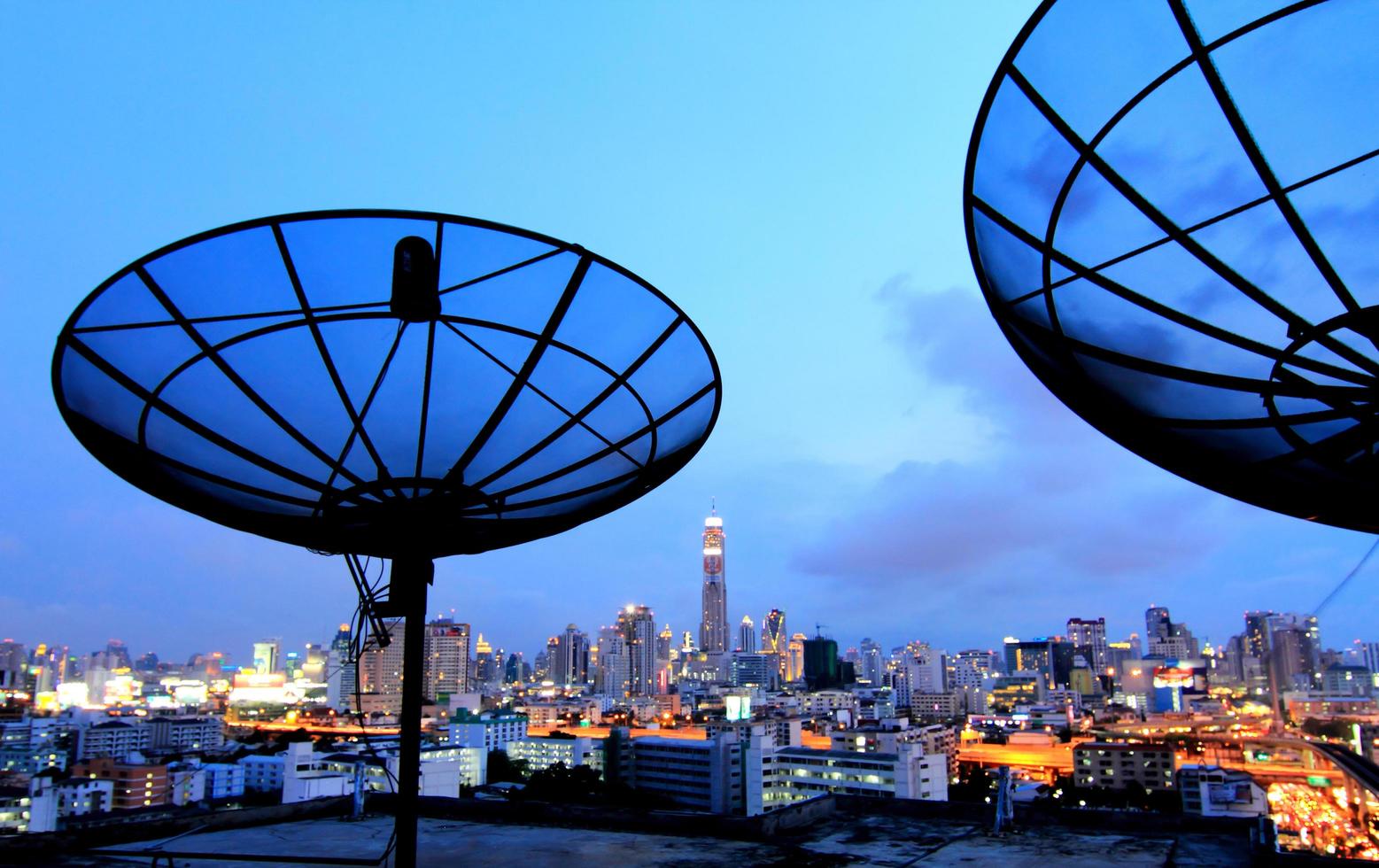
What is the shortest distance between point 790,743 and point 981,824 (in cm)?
9863

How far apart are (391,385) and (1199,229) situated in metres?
5.55

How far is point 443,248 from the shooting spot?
580 cm

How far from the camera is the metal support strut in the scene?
613 centimetres

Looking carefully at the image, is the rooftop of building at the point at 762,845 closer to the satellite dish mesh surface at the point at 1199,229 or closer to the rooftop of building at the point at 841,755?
the satellite dish mesh surface at the point at 1199,229

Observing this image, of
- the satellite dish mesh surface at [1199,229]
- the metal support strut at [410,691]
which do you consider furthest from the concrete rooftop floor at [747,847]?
the satellite dish mesh surface at [1199,229]

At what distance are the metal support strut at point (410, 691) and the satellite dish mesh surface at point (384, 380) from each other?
18 cm

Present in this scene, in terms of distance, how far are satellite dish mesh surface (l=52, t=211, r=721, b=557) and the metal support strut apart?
184mm

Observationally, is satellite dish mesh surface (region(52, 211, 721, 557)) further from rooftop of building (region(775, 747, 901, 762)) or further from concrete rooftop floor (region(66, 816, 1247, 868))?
rooftop of building (region(775, 747, 901, 762))

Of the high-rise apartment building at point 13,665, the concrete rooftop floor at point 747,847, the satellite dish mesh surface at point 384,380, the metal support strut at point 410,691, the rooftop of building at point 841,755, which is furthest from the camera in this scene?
the high-rise apartment building at point 13,665

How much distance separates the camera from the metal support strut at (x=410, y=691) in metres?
6.13

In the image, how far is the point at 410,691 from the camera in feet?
21.2

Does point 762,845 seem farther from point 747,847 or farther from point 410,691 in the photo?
point 410,691

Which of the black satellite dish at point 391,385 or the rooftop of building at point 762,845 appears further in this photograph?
the rooftop of building at point 762,845

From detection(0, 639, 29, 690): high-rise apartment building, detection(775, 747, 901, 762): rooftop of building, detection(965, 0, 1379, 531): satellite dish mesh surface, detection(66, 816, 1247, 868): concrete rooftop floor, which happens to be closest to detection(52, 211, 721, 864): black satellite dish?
detection(965, 0, 1379, 531): satellite dish mesh surface
